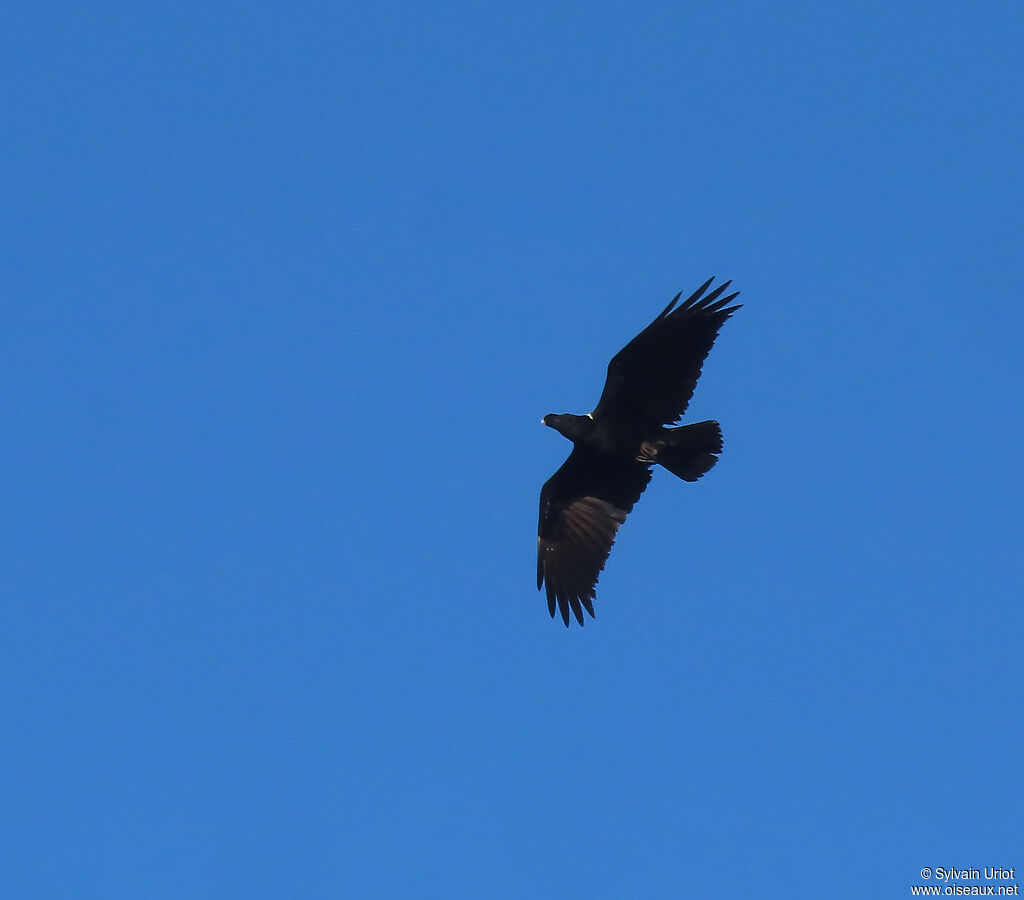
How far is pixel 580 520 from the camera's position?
42.5ft

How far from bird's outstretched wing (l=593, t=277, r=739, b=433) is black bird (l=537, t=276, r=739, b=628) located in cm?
1

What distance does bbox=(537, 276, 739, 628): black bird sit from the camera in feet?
37.7

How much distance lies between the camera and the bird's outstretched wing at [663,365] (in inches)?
449

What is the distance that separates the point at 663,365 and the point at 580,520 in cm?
230

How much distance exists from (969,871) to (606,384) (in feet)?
18.8

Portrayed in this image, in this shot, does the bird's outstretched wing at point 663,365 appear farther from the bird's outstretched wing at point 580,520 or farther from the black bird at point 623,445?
the bird's outstretched wing at point 580,520

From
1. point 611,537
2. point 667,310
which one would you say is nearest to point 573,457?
point 611,537

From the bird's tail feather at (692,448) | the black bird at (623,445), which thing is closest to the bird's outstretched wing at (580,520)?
the black bird at (623,445)

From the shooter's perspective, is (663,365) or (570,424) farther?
(570,424)

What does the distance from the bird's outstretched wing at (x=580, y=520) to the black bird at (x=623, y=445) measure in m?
0.01

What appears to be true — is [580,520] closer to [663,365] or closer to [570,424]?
[570,424]

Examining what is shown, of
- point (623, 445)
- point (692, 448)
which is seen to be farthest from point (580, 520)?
point (692, 448)

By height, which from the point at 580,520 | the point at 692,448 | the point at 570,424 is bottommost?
the point at 692,448

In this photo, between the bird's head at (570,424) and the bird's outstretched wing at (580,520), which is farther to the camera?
the bird's outstretched wing at (580,520)
